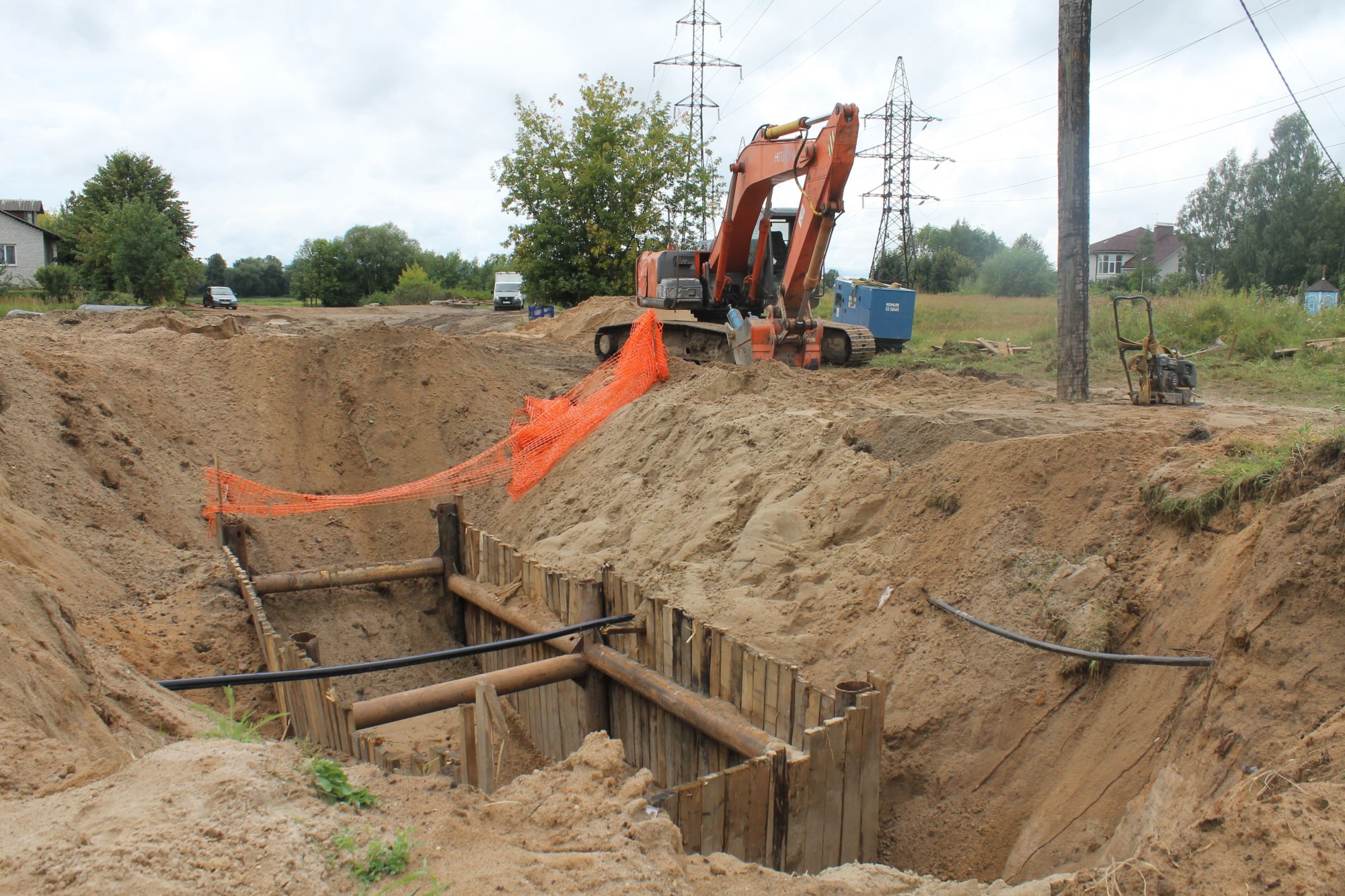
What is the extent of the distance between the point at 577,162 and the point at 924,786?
2733 centimetres

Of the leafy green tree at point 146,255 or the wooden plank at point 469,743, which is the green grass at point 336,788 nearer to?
the wooden plank at point 469,743

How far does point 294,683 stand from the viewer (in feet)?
16.6

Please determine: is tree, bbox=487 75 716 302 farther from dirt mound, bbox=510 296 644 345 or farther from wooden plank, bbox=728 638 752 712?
wooden plank, bbox=728 638 752 712

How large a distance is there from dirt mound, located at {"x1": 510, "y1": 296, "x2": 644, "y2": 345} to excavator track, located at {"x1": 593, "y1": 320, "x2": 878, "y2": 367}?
5235 mm

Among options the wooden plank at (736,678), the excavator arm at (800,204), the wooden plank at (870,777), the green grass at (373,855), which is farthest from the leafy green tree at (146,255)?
the green grass at (373,855)

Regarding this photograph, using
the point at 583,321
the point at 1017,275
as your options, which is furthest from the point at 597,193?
the point at 1017,275

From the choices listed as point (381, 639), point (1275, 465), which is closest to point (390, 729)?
point (381, 639)

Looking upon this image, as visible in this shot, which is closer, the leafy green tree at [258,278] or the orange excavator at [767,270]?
the orange excavator at [767,270]

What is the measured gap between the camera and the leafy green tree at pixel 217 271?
7344 centimetres

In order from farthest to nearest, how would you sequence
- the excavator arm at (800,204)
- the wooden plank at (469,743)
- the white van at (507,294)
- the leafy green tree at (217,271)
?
the leafy green tree at (217,271)
the white van at (507,294)
the excavator arm at (800,204)
the wooden plank at (469,743)

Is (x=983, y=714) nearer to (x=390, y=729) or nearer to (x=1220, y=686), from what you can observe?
(x=1220, y=686)

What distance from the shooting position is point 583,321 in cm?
2366

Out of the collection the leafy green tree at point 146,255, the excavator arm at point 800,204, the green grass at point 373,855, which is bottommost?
the green grass at point 373,855

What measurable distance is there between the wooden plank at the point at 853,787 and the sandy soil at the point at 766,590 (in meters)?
0.34
